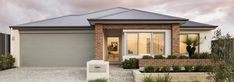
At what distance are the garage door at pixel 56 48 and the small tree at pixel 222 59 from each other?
13846mm

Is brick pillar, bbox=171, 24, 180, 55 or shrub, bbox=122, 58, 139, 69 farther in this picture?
brick pillar, bbox=171, 24, 180, 55

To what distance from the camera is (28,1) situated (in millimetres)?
23688

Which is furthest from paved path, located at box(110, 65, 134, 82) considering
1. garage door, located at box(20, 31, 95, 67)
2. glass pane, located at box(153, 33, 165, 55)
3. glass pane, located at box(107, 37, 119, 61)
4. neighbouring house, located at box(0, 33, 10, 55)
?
neighbouring house, located at box(0, 33, 10, 55)

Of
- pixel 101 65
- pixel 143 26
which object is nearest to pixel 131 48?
pixel 143 26

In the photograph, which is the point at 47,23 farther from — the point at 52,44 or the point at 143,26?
the point at 143,26

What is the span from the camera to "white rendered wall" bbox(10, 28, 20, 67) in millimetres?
24094

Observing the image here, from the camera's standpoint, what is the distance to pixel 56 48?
24.5 m

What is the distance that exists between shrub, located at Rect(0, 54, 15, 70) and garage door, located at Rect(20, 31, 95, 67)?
1.07 m

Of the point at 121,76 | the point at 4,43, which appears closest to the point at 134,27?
the point at 121,76

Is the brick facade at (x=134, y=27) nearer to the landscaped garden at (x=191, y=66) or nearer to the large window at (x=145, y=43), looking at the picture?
the large window at (x=145, y=43)

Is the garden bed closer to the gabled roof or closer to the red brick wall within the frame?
the red brick wall

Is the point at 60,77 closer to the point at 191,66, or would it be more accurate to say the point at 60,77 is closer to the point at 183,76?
the point at 183,76

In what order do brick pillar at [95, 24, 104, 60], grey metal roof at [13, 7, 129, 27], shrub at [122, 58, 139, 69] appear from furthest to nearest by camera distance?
grey metal roof at [13, 7, 129, 27] < brick pillar at [95, 24, 104, 60] < shrub at [122, 58, 139, 69]

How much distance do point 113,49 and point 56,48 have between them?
4.47 m
